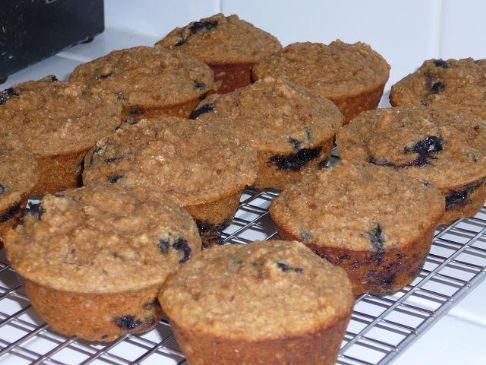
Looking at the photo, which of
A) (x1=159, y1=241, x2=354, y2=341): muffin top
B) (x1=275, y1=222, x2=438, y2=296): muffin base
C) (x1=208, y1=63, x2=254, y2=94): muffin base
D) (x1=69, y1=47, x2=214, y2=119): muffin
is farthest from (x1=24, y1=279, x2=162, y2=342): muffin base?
(x1=208, y1=63, x2=254, y2=94): muffin base

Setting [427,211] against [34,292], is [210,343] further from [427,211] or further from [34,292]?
[427,211]

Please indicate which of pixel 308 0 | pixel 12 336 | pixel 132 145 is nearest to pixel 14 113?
pixel 132 145

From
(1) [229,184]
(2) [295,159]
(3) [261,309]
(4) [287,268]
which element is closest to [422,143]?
(2) [295,159]

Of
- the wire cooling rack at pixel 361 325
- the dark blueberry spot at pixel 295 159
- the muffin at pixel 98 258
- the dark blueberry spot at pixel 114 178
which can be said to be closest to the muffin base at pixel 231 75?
the dark blueberry spot at pixel 295 159

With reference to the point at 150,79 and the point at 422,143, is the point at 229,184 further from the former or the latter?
the point at 150,79

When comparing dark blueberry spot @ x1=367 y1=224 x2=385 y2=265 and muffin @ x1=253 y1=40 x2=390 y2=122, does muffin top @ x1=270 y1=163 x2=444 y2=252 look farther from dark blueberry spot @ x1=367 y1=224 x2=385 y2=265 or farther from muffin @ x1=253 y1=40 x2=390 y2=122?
muffin @ x1=253 y1=40 x2=390 y2=122

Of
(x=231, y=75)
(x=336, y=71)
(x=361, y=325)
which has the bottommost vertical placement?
(x=361, y=325)

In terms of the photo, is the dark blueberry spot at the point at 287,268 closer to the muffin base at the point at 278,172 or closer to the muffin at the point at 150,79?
the muffin base at the point at 278,172
